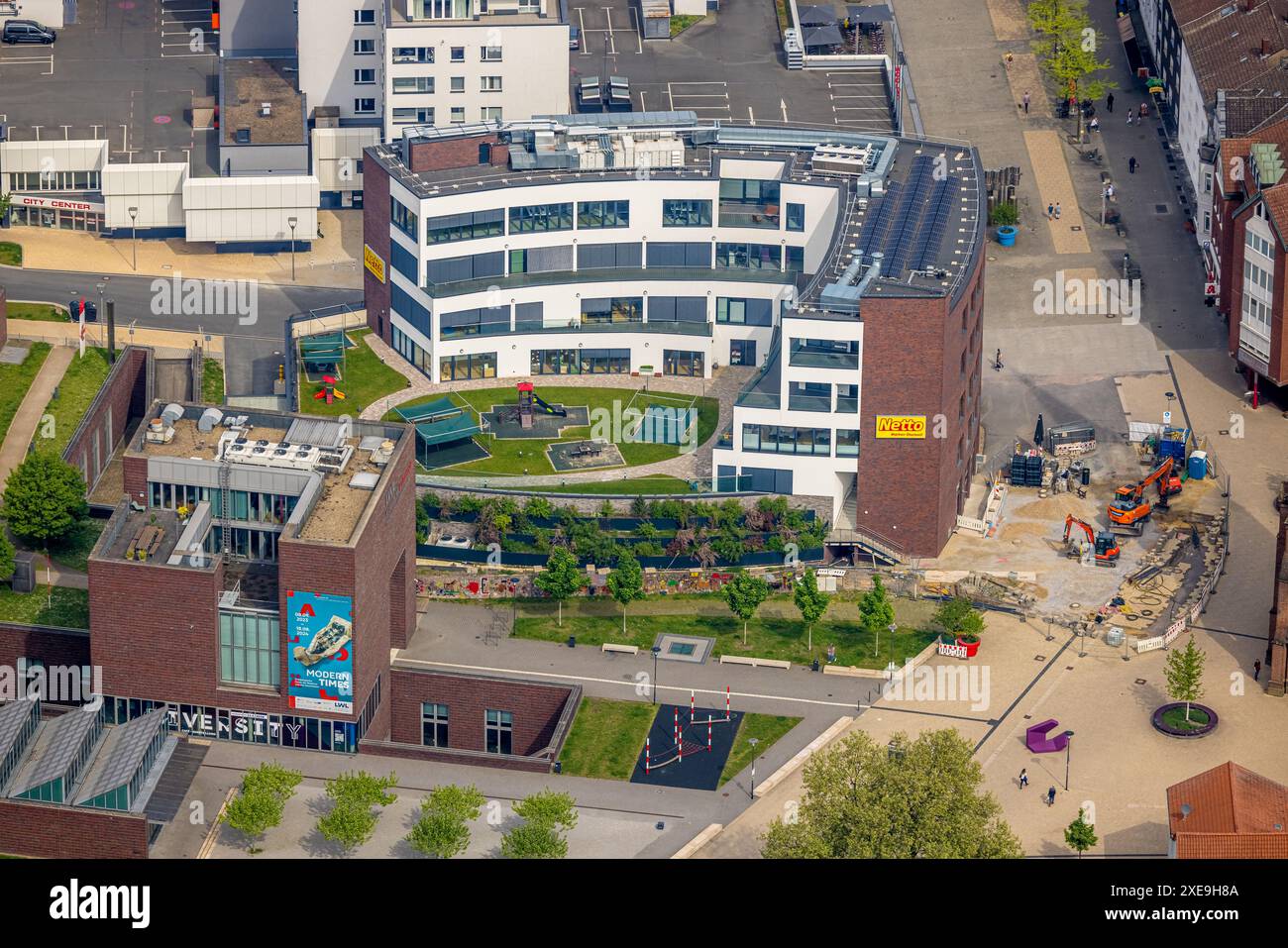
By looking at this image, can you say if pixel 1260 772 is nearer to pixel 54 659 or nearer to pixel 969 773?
pixel 969 773

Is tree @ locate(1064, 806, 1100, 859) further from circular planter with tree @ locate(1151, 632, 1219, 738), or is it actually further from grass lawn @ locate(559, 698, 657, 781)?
grass lawn @ locate(559, 698, 657, 781)

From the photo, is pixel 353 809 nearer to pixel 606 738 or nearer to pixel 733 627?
pixel 606 738

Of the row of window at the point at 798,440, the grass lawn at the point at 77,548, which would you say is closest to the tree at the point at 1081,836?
the row of window at the point at 798,440

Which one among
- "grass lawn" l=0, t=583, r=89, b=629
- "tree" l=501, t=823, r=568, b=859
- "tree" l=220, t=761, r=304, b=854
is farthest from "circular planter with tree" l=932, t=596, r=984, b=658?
"grass lawn" l=0, t=583, r=89, b=629

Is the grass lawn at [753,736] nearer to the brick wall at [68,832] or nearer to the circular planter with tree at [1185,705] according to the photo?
the circular planter with tree at [1185,705]

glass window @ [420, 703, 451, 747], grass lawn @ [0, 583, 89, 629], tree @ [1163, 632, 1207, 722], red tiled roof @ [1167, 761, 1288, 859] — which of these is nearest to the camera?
red tiled roof @ [1167, 761, 1288, 859]

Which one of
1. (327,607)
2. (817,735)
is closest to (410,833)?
(327,607)
